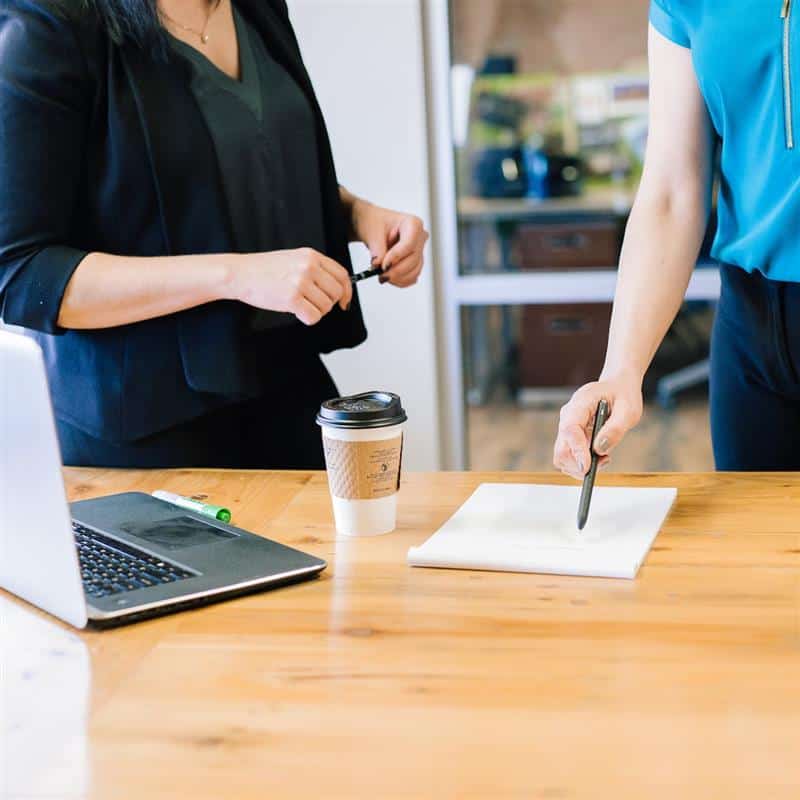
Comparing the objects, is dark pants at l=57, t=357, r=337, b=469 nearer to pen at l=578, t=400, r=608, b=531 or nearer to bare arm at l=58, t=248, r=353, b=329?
bare arm at l=58, t=248, r=353, b=329

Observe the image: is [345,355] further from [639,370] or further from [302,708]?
[302,708]

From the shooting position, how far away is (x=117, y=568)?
115 centimetres

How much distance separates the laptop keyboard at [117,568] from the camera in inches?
43.4

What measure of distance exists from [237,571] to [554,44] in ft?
8.10

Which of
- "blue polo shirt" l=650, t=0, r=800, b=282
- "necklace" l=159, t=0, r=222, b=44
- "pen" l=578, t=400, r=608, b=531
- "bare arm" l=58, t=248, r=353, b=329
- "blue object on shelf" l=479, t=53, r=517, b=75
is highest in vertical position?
"necklace" l=159, t=0, r=222, b=44

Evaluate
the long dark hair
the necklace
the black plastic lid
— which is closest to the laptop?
the black plastic lid

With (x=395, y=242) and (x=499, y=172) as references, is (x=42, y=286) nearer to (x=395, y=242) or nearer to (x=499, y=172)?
(x=395, y=242)

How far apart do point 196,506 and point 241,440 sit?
408 millimetres

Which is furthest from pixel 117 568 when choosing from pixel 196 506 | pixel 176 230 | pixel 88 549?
pixel 176 230

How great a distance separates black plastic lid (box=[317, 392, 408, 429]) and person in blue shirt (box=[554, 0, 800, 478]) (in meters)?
0.20

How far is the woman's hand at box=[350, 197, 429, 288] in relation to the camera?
1.72 metres

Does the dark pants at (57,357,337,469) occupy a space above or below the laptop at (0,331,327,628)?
below

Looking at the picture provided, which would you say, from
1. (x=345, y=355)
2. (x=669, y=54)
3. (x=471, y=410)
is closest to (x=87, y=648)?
(x=669, y=54)

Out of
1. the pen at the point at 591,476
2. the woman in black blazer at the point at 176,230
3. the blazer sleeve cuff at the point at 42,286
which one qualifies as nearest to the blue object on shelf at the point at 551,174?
the woman in black blazer at the point at 176,230
